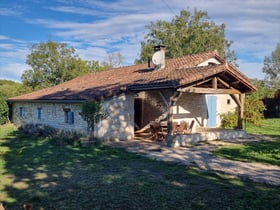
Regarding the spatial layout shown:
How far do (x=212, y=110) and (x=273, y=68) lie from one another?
42306 mm

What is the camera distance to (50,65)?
1442 inches

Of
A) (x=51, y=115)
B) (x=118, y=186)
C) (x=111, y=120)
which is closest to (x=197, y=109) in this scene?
(x=111, y=120)

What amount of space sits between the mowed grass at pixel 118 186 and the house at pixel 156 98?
4.30 meters

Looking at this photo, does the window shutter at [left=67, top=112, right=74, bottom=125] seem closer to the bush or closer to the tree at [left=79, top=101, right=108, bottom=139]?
the bush

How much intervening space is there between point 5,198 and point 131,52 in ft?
135

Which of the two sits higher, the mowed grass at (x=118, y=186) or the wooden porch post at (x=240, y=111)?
the wooden porch post at (x=240, y=111)

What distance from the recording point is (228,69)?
13.6 meters

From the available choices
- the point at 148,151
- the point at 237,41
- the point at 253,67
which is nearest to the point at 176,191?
the point at 148,151

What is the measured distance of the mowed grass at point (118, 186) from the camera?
5648mm

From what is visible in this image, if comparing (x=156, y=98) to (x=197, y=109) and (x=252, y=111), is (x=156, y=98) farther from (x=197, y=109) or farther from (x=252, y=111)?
(x=252, y=111)

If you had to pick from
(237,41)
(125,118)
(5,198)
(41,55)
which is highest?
(237,41)

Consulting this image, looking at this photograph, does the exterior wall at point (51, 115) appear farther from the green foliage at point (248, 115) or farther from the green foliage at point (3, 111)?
the green foliage at point (248, 115)

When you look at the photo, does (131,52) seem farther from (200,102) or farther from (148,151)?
(148,151)

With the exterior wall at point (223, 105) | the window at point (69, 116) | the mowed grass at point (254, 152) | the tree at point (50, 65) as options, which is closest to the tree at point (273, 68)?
the tree at point (50, 65)
